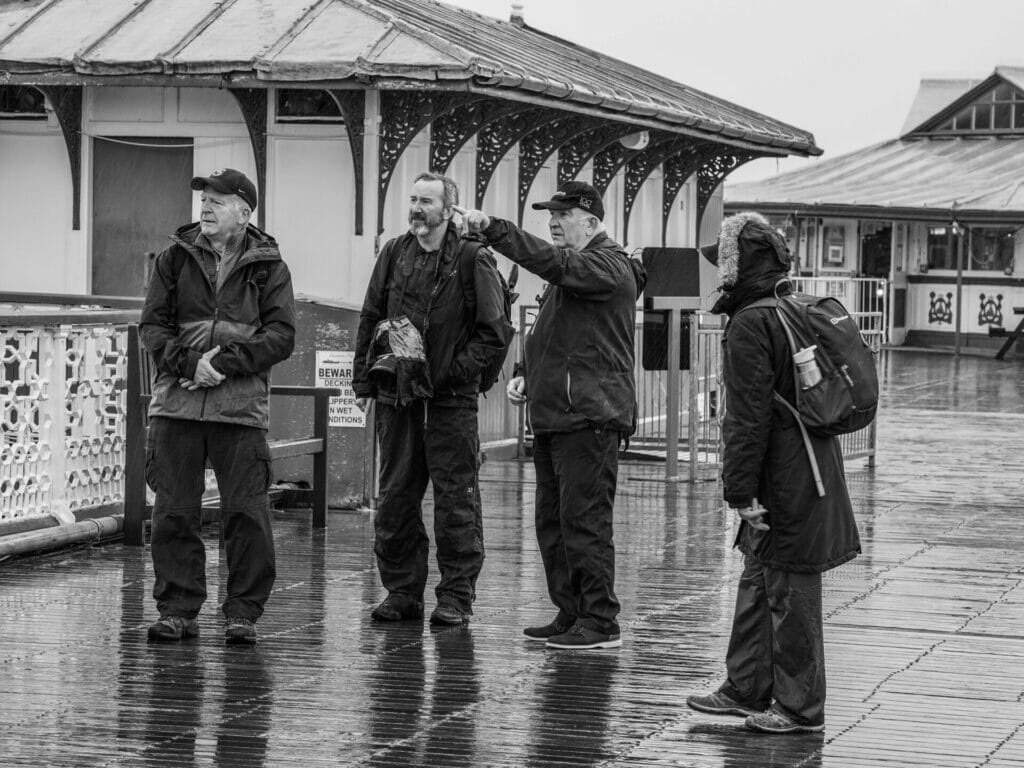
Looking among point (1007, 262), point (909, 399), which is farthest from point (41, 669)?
point (1007, 262)

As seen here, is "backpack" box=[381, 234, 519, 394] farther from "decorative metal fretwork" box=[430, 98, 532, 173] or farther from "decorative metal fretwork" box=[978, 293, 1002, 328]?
"decorative metal fretwork" box=[978, 293, 1002, 328]

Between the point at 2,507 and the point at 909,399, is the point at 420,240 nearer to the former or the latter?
the point at 2,507

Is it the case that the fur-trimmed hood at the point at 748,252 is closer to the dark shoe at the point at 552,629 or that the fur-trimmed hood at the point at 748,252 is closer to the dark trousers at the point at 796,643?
the dark trousers at the point at 796,643

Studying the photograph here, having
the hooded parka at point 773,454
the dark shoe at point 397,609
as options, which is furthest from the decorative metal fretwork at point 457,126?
the hooded parka at point 773,454

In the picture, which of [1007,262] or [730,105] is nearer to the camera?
[730,105]

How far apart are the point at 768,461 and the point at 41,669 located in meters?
2.96

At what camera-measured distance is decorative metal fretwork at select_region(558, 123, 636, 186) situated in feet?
58.9

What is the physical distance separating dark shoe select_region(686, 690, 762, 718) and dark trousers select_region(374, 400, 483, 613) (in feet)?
6.29

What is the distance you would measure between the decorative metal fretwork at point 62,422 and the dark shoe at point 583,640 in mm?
3698

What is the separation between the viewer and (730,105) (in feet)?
78.0

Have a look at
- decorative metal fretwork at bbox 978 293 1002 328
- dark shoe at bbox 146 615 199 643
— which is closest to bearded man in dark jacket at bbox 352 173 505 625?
dark shoe at bbox 146 615 199 643

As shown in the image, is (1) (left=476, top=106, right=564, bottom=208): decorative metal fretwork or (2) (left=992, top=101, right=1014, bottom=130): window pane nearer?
(1) (left=476, top=106, right=564, bottom=208): decorative metal fretwork

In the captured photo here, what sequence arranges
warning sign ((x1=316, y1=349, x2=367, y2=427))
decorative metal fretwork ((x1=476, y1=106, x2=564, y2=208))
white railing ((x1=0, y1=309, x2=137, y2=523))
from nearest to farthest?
white railing ((x1=0, y1=309, x2=137, y2=523)) < warning sign ((x1=316, y1=349, x2=367, y2=427)) < decorative metal fretwork ((x1=476, y1=106, x2=564, y2=208))

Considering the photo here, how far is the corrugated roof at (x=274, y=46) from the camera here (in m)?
13.6
